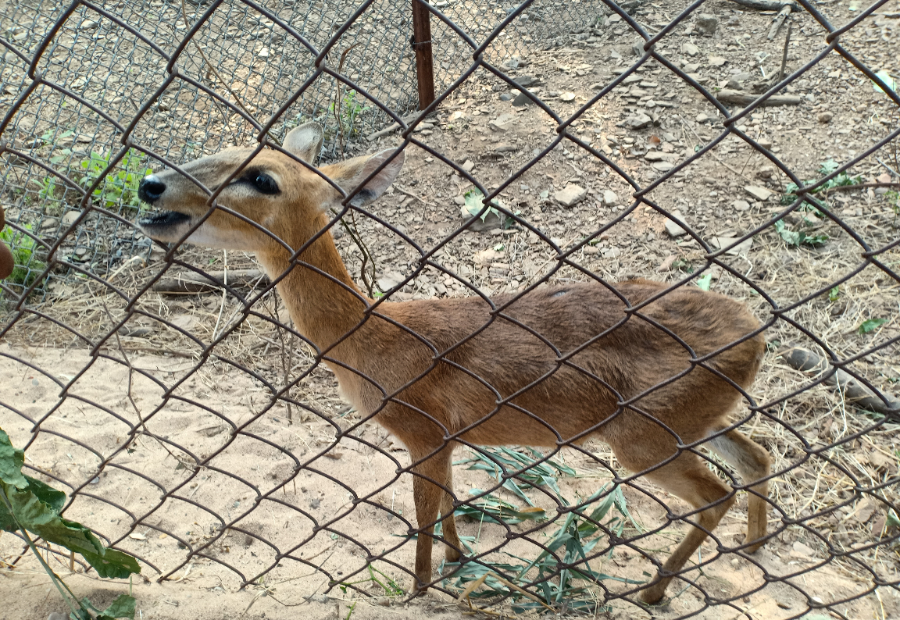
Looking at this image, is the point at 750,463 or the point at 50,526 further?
the point at 750,463

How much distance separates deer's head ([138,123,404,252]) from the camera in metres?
2.63

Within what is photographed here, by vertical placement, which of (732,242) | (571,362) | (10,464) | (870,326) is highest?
(732,242)

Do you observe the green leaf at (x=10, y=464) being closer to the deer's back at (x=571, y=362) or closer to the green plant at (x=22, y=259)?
the deer's back at (x=571, y=362)

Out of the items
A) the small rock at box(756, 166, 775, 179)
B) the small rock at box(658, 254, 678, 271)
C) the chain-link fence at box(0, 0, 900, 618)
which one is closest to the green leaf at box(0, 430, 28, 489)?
the chain-link fence at box(0, 0, 900, 618)

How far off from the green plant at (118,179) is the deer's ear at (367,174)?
3009 millimetres

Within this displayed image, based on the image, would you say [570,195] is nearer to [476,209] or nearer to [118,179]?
[476,209]

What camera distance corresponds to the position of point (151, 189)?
→ 2.60 meters

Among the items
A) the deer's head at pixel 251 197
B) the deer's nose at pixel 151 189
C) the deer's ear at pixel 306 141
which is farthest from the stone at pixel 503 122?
the deer's nose at pixel 151 189

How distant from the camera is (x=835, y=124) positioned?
20.7 feet

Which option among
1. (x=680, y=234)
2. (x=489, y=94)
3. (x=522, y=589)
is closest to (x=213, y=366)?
(x=522, y=589)

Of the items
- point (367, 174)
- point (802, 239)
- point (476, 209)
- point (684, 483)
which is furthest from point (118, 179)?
→ point (802, 239)

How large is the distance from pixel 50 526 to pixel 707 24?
25.4 feet

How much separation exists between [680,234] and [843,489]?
94.2 inches

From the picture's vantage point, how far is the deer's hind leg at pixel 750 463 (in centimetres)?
346
